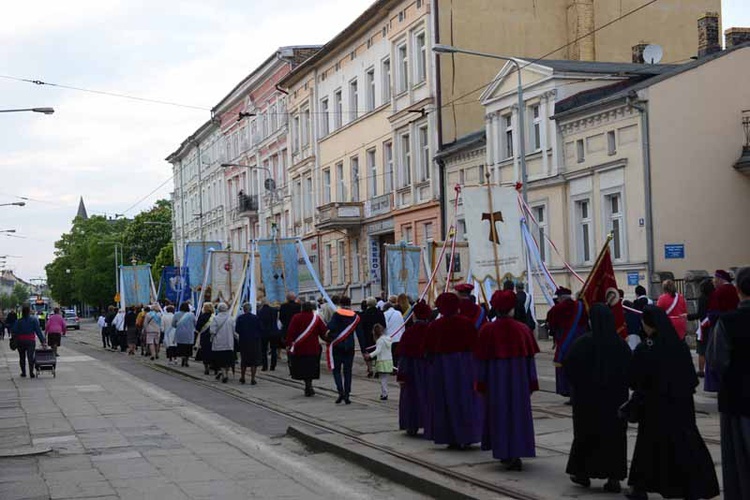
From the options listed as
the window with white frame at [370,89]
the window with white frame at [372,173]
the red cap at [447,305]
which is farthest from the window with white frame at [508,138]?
the red cap at [447,305]

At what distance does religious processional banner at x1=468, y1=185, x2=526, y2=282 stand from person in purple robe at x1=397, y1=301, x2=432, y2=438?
374 inches

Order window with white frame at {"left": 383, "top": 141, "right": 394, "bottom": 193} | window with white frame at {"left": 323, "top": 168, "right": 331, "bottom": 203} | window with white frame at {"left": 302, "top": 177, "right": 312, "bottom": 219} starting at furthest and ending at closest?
window with white frame at {"left": 302, "top": 177, "right": 312, "bottom": 219}, window with white frame at {"left": 323, "top": 168, "right": 331, "bottom": 203}, window with white frame at {"left": 383, "top": 141, "right": 394, "bottom": 193}

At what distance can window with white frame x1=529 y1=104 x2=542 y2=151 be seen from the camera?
35250mm

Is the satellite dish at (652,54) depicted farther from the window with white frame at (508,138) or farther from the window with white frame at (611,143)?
the window with white frame at (611,143)

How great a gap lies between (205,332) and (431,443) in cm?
1453

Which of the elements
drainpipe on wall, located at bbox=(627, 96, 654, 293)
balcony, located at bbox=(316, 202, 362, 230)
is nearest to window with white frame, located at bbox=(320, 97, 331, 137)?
balcony, located at bbox=(316, 202, 362, 230)

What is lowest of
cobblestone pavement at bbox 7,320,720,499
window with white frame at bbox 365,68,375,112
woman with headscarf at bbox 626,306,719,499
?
cobblestone pavement at bbox 7,320,720,499

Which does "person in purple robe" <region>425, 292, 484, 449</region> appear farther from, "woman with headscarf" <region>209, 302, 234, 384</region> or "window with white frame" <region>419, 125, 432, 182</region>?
"window with white frame" <region>419, 125, 432, 182</region>

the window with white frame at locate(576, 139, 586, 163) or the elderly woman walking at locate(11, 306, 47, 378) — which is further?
the window with white frame at locate(576, 139, 586, 163)

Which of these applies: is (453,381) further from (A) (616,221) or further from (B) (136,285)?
(B) (136,285)

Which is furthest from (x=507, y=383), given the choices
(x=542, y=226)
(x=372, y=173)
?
(x=372, y=173)

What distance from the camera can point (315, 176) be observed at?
55844 mm

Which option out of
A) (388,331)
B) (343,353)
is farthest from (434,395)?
(388,331)

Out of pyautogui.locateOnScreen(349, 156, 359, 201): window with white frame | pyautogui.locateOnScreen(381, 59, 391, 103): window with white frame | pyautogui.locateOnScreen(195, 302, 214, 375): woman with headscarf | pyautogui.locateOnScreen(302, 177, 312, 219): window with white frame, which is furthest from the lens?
pyautogui.locateOnScreen(302, 177, 312, 219): window with white frame
